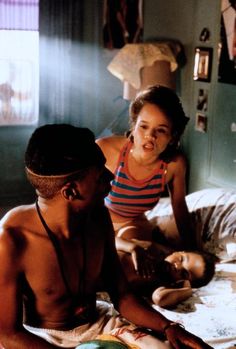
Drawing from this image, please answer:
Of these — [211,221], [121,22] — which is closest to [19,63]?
[121,22]

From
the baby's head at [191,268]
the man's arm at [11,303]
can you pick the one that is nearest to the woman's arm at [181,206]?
the baby's head at [191,268]

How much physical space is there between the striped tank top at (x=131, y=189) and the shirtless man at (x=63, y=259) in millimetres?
938

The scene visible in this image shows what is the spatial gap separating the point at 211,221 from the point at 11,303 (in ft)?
5.96

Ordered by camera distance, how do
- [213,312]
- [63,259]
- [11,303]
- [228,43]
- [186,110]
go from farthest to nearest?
[186,110] → [228,43] → [213,312] → [63,259] → [11,303]

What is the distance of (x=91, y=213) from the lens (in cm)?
158

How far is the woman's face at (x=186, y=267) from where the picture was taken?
2348mm

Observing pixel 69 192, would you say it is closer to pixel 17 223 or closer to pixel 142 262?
pixel 17 223

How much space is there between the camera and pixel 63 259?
1.47 metres

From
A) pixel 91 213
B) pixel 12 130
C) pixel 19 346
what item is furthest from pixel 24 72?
pixel 19 346

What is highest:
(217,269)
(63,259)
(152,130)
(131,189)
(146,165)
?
(152,130)

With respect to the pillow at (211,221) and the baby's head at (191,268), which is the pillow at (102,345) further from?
the pillow at (211,221)

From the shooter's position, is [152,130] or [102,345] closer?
[102,345]

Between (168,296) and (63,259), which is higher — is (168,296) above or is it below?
below

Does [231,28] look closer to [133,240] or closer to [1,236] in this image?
[133,240]
